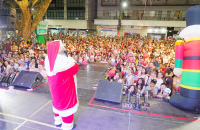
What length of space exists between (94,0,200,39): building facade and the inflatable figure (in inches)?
801

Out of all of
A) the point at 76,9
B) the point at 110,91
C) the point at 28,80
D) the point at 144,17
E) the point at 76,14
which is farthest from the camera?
the point at 76,14

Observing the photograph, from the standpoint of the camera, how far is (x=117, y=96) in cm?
472

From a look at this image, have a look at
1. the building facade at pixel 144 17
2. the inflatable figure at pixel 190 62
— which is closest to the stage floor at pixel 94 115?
the inflatable figure at pixel 190 62

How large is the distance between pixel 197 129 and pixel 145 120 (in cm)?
127

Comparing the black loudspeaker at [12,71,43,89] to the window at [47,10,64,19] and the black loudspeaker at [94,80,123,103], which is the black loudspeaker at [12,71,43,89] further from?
the window at [47,10,64,19]

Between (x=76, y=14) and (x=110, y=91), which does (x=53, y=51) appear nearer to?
(x=110, y=91)

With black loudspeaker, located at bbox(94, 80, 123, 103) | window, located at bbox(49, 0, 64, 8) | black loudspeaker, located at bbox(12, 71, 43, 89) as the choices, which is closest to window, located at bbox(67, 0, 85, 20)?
window, located at bbox(49, 0, 64, 8)

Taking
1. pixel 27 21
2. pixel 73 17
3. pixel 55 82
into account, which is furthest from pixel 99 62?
pixel 73 17

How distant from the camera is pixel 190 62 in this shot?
13.5ft

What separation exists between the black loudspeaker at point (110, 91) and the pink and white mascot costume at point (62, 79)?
163cm

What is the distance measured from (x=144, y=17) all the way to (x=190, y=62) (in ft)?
76.4

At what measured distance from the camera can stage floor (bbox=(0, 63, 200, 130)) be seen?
370 cm

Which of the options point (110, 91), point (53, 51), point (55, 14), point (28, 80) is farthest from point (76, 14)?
point (53, 51)

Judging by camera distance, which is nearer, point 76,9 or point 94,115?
point 94,115
